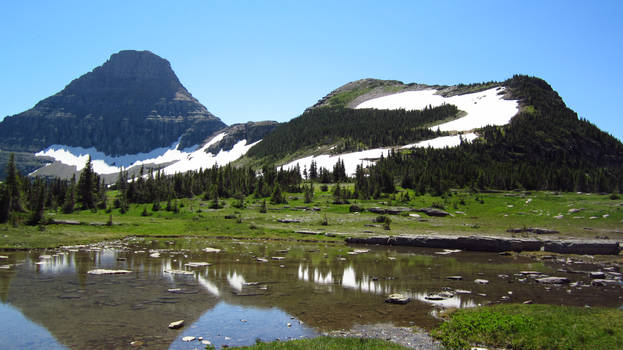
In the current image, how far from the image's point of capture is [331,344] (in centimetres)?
1430

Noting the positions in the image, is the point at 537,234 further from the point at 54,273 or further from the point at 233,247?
the point at 54,273

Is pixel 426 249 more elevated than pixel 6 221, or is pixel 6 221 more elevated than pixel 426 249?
pixel 6 221

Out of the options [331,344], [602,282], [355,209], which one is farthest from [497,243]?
[331,344]

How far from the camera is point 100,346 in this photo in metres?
14.5

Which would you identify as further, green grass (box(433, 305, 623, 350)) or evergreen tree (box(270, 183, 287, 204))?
evergreen tree (box(270, 183, 287, 204))

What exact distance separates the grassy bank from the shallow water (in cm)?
1249

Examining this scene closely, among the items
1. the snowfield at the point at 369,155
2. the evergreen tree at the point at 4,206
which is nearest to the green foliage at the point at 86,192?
the evergreen tree at the point at 4,206

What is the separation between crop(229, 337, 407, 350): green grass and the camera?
546 inches

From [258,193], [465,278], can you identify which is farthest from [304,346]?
[258,193]

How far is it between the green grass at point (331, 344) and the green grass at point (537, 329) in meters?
3.22

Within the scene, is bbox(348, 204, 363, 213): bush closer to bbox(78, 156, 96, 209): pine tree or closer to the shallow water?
the shallow water

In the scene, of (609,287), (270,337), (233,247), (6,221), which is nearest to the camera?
(270,337)

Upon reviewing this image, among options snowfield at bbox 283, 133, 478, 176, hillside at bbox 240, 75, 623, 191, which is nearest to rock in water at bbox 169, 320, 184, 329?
hillside at bbox 240, 75, 623, 191

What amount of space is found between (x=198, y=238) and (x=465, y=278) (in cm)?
3739
